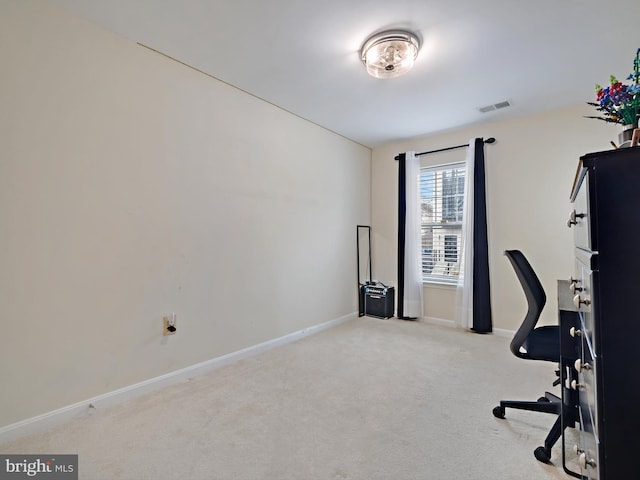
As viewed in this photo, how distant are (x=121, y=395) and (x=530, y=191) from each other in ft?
13.6

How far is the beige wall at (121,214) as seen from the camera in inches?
69.0

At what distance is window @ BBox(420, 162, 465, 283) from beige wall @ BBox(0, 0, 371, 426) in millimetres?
1950

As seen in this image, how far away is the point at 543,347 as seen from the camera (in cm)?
177

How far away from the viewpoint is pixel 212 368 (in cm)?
260

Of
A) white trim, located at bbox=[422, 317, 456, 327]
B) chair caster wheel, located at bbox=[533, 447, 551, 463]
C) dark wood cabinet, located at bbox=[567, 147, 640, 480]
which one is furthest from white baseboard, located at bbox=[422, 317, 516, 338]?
dark wood cabinet, located at bbox=[567, 147, 640, 480]

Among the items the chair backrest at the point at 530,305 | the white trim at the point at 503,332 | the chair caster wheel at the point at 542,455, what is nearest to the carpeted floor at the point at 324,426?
the chair caster wheel at the point at 542,455

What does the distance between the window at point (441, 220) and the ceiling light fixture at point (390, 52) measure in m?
2.07

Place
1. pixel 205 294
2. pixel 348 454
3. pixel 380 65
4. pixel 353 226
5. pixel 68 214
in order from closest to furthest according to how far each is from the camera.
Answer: pixel 348 454 < pixel 68 214 < pixel 380 65 < pixel 205 294 < pixel 353 226

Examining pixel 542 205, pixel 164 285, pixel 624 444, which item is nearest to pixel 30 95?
pixel 164 285

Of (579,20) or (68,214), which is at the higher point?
(579,20)

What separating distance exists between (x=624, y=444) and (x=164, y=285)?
8.24 ft

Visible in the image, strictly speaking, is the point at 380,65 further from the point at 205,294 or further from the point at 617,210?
the point at 205,294

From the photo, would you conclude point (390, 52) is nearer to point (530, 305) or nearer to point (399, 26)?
point (399, 26)

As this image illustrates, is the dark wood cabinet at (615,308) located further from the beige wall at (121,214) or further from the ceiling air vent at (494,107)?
the ceiling air vent at (494,107)
